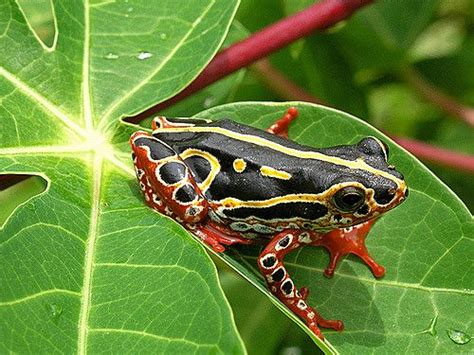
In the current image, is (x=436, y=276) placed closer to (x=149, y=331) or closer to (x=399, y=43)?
(x=149, y=331)

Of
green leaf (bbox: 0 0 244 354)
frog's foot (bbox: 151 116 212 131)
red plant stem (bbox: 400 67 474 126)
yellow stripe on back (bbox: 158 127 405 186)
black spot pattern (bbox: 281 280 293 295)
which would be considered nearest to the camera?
green leaf (bbox: 0 0 244 354)

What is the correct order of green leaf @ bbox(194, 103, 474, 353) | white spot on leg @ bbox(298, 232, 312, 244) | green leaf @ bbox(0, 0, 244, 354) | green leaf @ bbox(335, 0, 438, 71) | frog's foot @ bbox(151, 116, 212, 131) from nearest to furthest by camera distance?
green leaf @ bbox(0, 0, 244, 354) < green leaf @ bbox(194, 103, 474, 353) < white spot on leg @ bbox(298, 232, 312, 244) < frog's foot @ bbox(151, 116, 212, 131) < green leaf @ bbox(335, 0, 438, 71)

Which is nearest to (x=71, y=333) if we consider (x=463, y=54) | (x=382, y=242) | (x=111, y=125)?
(x=111, y=125)

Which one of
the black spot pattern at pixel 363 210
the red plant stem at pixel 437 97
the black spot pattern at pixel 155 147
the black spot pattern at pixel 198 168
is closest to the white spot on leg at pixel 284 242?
the black spot pattern at pixel 363 210

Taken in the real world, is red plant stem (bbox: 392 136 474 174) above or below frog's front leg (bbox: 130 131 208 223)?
below

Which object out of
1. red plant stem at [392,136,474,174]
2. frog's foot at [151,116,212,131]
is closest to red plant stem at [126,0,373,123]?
frog's foot at [151,116,212,131]

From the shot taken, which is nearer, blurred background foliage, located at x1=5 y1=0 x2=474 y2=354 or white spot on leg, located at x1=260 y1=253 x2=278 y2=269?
white spot on leg, located at x1=260 y1=253 x2=278 y2=269

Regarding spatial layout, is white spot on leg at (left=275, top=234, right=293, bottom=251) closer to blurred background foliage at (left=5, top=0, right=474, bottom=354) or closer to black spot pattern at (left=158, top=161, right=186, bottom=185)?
black spot pattern at (left=158, top=161, right=186, bottom=185)

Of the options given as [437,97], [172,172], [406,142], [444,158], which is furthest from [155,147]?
[437,97]
